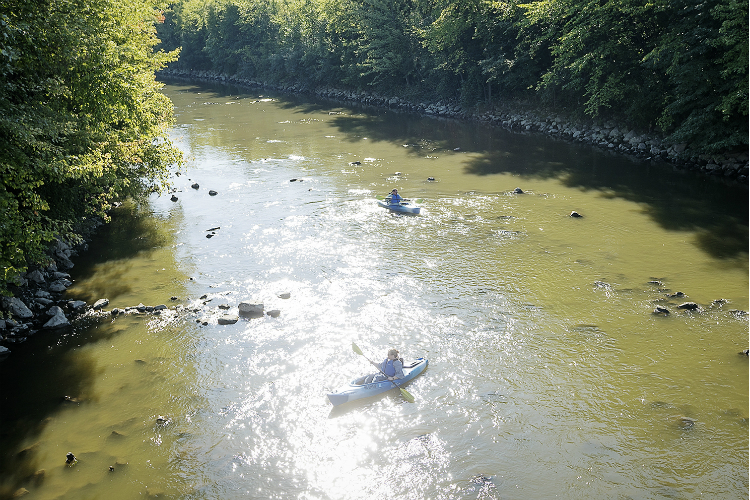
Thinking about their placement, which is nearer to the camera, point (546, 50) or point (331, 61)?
point (546, 50)

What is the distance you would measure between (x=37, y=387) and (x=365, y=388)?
777 centimetres

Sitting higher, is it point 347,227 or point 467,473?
point 347,227

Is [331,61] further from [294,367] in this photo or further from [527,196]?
[294,367]

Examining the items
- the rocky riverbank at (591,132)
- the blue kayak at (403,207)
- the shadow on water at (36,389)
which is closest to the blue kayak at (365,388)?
the shadow on water at (36,389)

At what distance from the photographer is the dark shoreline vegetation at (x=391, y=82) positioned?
1377cm

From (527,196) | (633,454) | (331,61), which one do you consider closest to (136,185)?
(527,196)

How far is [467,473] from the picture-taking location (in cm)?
1052

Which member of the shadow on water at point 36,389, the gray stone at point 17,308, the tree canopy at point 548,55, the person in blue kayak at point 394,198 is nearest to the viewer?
the shadow on water at point 36,389

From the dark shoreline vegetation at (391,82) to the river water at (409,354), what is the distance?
3.10 meters

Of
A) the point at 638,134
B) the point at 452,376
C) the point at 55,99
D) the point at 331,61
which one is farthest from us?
the point at 331,61

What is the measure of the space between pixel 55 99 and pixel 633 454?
1734 centimetres

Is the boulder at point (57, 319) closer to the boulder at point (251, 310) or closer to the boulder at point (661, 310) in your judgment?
the boulder at point (251, 310)

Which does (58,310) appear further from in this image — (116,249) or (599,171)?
(599,171)

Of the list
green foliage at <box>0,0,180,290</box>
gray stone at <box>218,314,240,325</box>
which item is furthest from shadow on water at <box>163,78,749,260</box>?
green foliage at <box>0,0,180,290</box>
